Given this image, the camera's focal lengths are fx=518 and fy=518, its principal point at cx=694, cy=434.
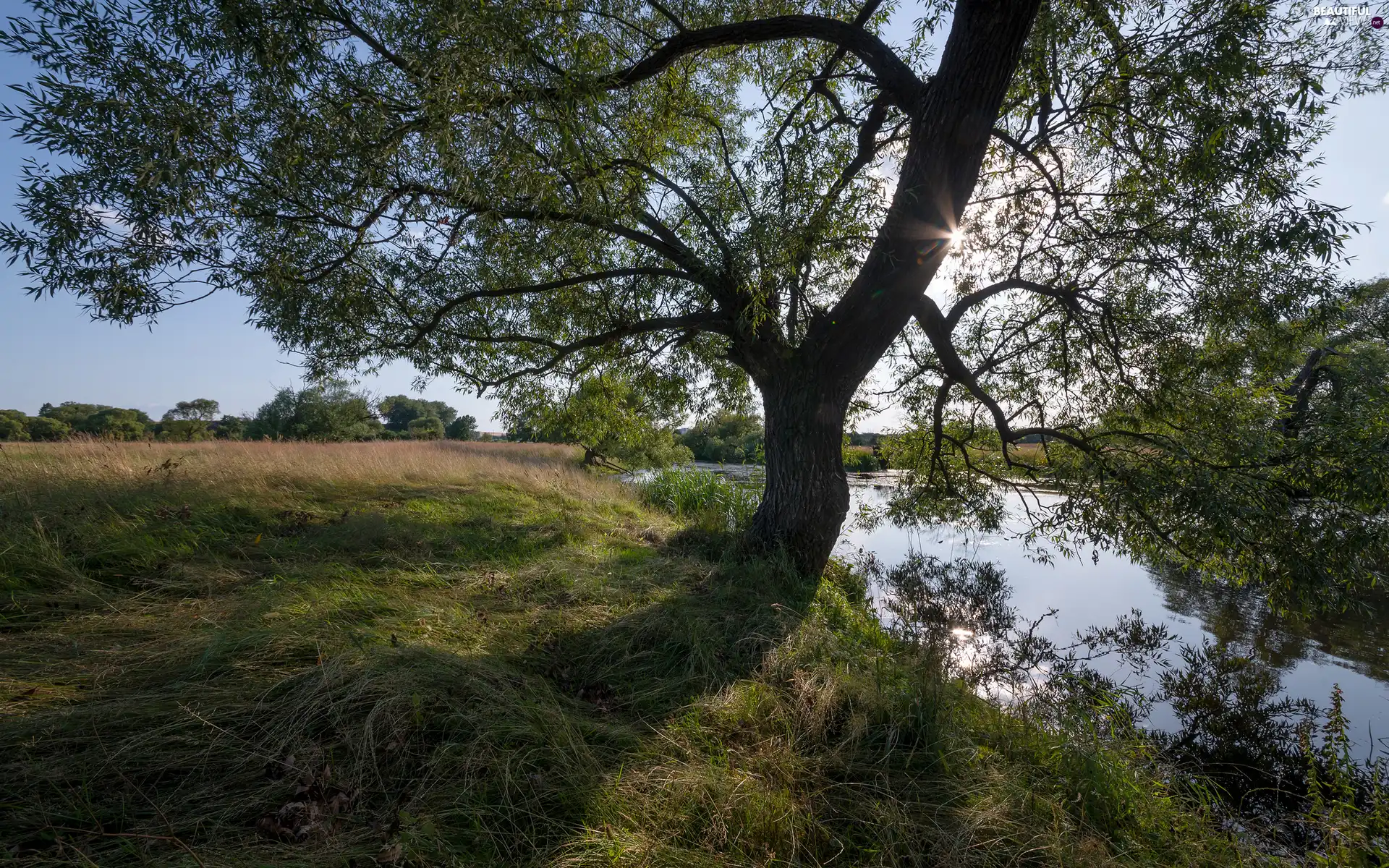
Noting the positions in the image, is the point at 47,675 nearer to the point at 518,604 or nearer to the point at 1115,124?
the point at 518,604

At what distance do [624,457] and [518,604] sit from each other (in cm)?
1583

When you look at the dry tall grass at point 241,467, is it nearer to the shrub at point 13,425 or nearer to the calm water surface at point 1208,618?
the calm water surface at point 1208,618

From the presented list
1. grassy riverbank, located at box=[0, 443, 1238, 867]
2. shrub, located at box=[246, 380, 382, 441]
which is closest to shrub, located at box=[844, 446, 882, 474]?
grassy riverbank, located at box=[0, 443, 1238, 867]

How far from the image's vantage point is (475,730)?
2.27 meters

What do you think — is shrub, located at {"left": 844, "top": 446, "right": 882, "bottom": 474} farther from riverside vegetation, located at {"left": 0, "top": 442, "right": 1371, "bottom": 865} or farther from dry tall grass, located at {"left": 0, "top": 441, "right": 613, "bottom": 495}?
dry tall grass, located at {"left": 0, "top": 441, "right": 613, "bottom": 495}

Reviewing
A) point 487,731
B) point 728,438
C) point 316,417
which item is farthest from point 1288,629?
point 316,417

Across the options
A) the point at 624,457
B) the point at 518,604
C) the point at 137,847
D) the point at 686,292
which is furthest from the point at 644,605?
the point at 624,457

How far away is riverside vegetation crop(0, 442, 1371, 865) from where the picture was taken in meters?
1.80

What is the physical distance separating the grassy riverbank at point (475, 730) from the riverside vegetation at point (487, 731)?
0.05 feet

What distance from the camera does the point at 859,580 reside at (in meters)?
7.69

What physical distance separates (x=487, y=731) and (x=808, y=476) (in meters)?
4.20

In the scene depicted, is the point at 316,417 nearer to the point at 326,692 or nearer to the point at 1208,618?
the point at 326,692

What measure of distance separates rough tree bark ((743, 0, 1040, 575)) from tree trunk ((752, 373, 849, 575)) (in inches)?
0.4

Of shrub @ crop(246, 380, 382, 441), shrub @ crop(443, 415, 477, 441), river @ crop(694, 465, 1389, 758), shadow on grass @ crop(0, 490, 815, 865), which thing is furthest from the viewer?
shrub @ crop(443, 415, 477, 441)
